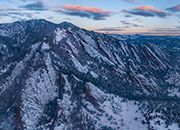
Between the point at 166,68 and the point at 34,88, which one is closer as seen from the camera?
the point at 34,88

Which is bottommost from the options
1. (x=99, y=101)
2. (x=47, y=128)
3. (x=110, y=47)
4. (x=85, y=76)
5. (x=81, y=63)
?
(x=47, y=128)

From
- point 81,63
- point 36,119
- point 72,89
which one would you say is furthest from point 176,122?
point 81,63

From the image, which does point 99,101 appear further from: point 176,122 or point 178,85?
point 178,85

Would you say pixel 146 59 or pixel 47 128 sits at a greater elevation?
pixel 146 59

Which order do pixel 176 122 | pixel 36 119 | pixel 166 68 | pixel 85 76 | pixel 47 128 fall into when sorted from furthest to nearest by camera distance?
1. pixel 166 68
2. pixel 85 76
3. pixel 36 119
4. pixel 47 128
5. pixel 176 122

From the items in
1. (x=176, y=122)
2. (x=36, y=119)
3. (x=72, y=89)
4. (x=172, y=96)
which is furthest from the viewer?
(x=172, y=96)

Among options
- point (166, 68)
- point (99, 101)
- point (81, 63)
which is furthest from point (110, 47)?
point (99, 101)

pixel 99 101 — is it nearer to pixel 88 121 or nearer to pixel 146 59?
pixel 88 121
